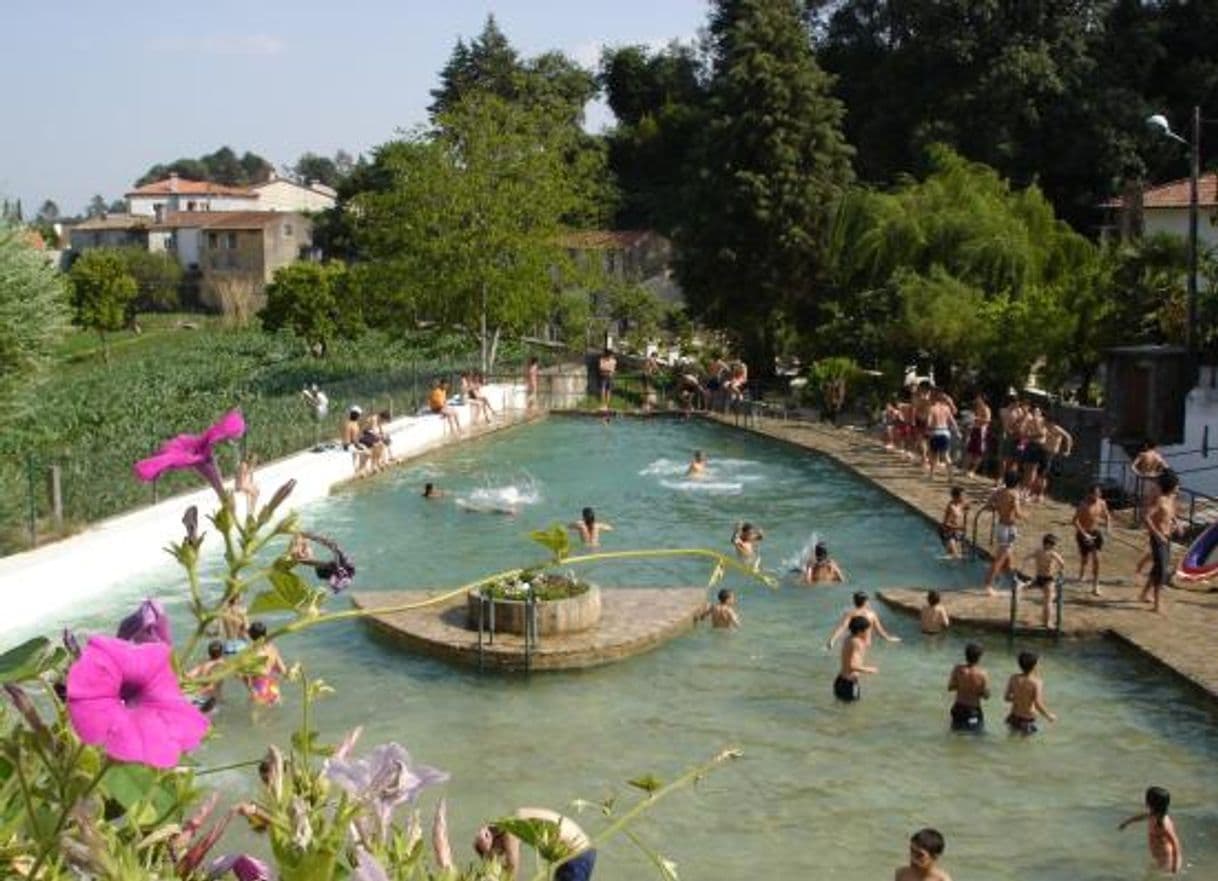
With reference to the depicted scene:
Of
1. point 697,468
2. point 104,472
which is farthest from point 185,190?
point 104,472

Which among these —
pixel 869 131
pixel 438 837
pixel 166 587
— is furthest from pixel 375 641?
pixel 869 131

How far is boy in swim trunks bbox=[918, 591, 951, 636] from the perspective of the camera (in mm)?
16031

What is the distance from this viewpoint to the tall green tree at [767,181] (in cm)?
4253

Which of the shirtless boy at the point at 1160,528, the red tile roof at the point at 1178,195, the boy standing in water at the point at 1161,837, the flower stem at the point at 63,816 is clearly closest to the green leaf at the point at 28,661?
the flower stem at the point at 63,816

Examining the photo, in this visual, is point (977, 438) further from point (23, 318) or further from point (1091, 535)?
point (23, 318)

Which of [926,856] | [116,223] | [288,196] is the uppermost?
[288,196]

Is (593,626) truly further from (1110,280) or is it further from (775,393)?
(775,393)

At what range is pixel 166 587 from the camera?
18.2 meters

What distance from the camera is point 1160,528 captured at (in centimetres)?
1600

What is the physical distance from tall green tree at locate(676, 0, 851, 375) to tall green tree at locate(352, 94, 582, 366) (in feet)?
15.0

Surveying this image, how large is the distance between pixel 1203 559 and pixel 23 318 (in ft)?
54.0

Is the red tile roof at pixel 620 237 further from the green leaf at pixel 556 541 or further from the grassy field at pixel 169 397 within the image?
the green leaf at pixel 556 541

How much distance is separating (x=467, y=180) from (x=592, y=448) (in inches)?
486

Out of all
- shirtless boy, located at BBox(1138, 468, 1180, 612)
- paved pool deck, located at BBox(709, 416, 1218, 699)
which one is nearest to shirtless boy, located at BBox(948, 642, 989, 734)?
paved pool deck, located at BBox(709, 416, 1218, 699)
